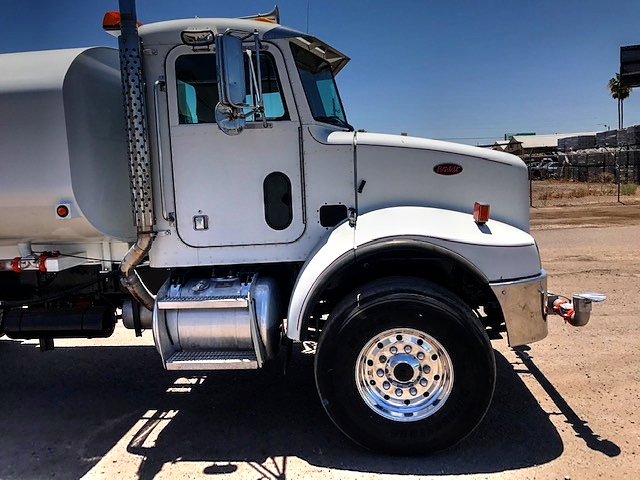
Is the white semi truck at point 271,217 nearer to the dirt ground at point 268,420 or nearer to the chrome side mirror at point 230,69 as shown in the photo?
the chrome side mirror at point 230,69

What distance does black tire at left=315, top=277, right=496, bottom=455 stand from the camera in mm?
3586

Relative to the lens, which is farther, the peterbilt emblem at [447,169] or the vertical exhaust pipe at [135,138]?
the peterbilt emblem at [447,169]

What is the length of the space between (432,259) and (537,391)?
1.64 metres

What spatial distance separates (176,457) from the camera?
3812 mm

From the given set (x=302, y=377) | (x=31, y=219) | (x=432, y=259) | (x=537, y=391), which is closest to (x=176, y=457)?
(x=302, y=377)

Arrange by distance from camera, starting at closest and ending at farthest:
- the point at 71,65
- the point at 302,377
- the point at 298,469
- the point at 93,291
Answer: the point at 298,469, the point at 71,65, the point at 93,291, the point at 302,377

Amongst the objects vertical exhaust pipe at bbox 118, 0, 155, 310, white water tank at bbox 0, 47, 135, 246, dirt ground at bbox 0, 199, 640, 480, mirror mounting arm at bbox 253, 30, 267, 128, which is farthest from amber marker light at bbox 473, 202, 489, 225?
white water tank at bbox 0, 47, 135, 246

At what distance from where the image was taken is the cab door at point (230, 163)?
405 cm

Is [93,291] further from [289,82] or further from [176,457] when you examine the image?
[289,82]

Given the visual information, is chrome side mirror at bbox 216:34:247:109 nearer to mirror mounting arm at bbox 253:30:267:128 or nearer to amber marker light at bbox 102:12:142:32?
mirror mounting arm at bbox 253:30:267:128

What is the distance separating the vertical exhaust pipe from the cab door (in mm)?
205

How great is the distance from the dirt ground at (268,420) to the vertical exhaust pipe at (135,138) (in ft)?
4.07

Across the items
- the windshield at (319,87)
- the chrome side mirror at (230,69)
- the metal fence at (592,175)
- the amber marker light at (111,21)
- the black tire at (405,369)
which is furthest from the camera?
the metal fence at (592,175)

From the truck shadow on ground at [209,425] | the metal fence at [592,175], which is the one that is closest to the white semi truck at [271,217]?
the truck shadow on ground at [209,425]
